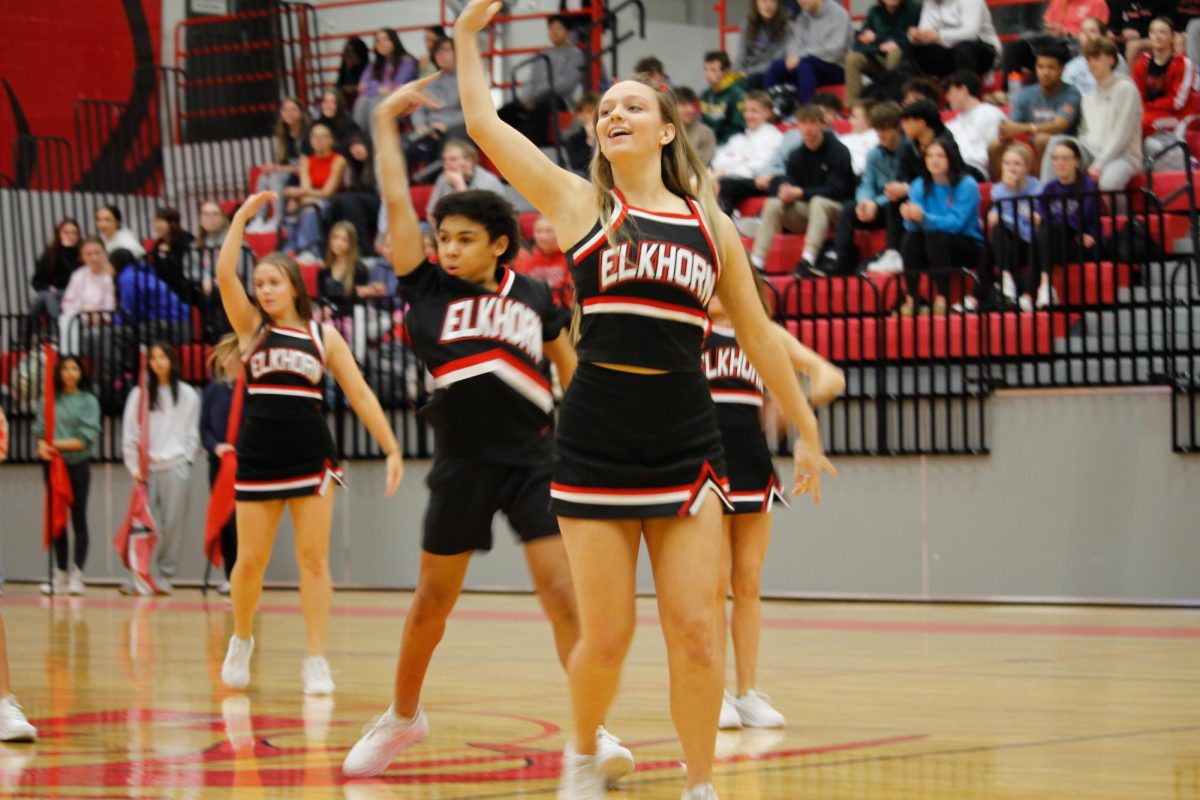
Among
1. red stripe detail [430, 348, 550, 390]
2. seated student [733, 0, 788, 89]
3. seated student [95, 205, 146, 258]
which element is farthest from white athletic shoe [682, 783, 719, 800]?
seated student [95, 205, 146, 258]

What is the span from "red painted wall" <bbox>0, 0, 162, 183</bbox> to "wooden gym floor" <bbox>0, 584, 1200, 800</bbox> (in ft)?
34.2

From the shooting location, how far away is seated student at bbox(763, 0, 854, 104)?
51.5 feet

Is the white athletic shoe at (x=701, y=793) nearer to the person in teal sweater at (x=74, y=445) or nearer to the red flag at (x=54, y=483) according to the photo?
the person in teal sweater at (x=74, y=445)

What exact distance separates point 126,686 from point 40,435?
8.08 metres

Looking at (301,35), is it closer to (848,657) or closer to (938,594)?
(938,594)

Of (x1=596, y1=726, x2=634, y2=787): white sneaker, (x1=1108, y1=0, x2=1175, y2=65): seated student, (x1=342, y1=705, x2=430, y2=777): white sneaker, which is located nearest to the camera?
(x1=596, y1=726, x2=634, y2=787): white sneaker

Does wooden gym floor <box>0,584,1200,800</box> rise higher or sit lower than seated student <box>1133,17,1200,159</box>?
lower

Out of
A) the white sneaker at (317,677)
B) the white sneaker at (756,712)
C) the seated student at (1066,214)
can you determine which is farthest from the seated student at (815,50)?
the white sneaker at (756,712)

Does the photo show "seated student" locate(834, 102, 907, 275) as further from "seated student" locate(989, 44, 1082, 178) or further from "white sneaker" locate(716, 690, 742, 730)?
"white sneaker" locate(716, 690, 742, 730)

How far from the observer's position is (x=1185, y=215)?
38.9ft

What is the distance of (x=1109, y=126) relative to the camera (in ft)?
41.4

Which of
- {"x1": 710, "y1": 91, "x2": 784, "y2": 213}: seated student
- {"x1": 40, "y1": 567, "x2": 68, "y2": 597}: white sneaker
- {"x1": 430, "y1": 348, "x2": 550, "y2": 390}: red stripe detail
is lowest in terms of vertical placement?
{"x1": 40, "y1": 567, "x2": 68, "y2": 597}: white sneaker

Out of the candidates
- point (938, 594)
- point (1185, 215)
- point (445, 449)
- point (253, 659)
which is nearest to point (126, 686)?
point (253, 659)

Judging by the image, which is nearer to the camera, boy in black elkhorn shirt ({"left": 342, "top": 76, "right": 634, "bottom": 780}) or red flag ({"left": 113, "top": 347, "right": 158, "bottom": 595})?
boy in black elkhorn shirt ({"left": 342, "top": 76, "right": 634, "bottom": 780})
